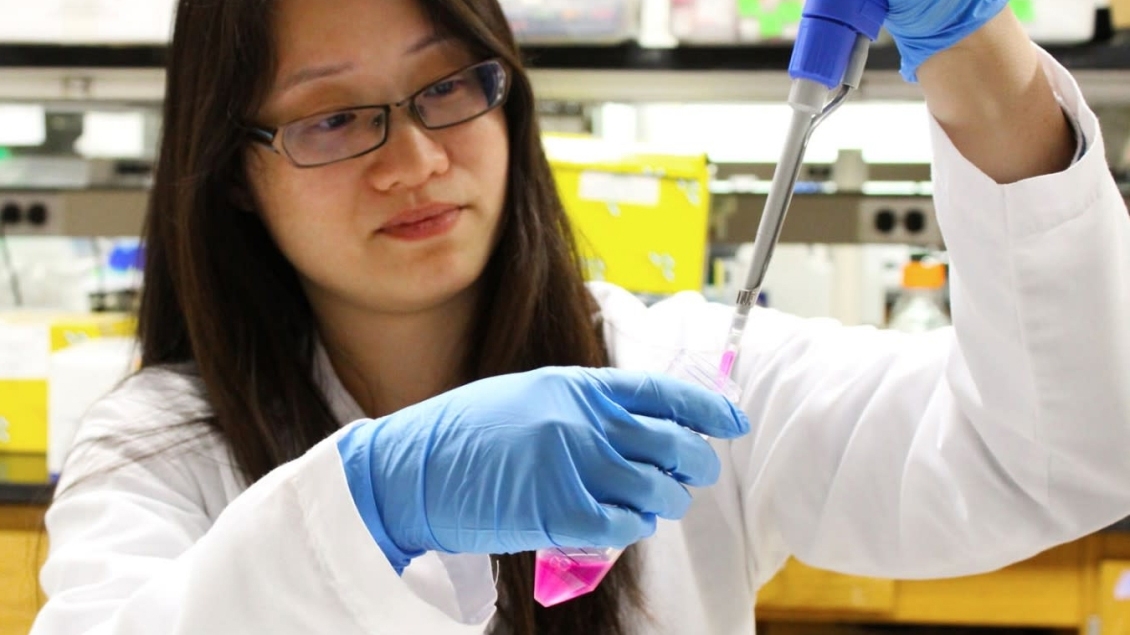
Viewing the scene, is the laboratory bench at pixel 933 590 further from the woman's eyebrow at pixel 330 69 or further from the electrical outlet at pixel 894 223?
the woman's eyebrow at pixel 330 69

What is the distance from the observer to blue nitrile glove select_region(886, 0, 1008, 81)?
2.51 ft

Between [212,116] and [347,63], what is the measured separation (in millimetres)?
179

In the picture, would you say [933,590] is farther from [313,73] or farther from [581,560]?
[313,73]

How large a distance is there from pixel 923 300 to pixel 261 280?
1.62 meters

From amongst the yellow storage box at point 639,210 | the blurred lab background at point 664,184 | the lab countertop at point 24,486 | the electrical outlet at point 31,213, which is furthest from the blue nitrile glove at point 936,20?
the electrical outlet at point 31,213

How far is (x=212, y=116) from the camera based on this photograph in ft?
3.64

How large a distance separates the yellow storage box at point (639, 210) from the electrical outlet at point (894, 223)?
50 centimetres

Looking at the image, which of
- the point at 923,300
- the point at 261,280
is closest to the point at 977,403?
the point at 261,280

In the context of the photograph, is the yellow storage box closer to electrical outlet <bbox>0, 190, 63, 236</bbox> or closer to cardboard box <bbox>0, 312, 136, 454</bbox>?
cardboard box <bbox>0, 312, 136, 454</bbox>

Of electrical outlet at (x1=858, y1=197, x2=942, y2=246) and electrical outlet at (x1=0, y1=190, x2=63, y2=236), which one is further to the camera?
electrical outlet at (x1=0, y1=190, x2=63, y2=236)

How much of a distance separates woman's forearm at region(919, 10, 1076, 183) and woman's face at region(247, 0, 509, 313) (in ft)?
1.67

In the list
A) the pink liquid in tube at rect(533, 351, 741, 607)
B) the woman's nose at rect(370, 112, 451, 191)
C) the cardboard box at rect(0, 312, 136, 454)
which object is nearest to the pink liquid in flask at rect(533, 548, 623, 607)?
the pink liquid in tube at rect(533, 351, 741, 607)

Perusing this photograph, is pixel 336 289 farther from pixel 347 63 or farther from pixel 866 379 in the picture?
pixel 866 379

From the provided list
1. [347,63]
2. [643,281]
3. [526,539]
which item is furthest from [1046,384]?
[643,281]
